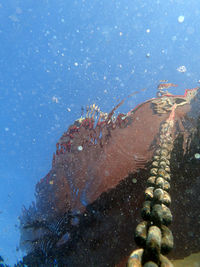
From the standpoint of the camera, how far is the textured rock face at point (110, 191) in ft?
5.49

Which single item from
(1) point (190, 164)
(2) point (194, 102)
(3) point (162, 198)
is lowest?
(3) point (162, 198)

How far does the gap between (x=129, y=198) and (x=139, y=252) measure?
1027 mm

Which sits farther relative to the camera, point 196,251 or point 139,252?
point 196,251

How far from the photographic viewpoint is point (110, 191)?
6.11ft

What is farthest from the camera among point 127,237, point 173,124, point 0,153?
point 0,153

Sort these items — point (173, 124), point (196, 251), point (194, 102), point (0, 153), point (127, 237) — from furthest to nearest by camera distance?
point (0, 153)
point (194, 102)
point (173, 124)
point (127, 237)
point (196, 251)

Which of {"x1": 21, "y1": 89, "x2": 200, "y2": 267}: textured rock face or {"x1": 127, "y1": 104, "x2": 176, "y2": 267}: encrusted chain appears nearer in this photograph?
{"x1": 127, "y1": 104, "x2": 176, "y2": 267}: encrusted chain

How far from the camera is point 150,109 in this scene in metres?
2.15

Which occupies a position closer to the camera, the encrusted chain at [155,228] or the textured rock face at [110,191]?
the encrusted chain at [155,228]

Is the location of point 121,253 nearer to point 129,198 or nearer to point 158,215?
point 129,198

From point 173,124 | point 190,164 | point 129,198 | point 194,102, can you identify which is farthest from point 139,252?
point 194,102

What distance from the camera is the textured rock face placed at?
1.67m

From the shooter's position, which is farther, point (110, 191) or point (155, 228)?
point (110, 191)

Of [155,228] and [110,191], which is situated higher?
[110,191]
